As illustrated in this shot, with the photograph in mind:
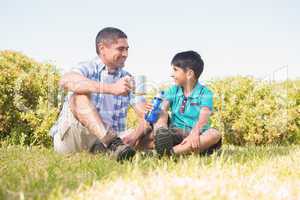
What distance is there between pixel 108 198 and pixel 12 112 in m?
6.15

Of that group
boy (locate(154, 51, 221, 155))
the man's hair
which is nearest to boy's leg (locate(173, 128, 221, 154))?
boy (locate(154, 51, 221, 155))

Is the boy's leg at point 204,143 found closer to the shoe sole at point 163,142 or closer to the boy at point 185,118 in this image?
the boy at point 185,118

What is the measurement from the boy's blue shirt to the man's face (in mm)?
629

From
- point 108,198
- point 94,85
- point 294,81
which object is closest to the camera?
point 108,198

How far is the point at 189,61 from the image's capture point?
199 inches

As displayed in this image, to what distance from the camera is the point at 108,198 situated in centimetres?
240

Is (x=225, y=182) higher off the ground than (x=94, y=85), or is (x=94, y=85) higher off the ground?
(x=94, y=85)

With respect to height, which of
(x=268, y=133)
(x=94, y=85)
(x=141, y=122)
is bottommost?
(x=268, y=133)

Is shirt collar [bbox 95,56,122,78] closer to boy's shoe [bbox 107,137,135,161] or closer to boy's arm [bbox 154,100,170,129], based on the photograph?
boy's arm [bbox 154,100,170,129]

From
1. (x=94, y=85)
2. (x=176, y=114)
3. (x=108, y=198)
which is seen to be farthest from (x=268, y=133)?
(x=108, y=198)

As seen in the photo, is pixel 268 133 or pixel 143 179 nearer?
pixel 143 179

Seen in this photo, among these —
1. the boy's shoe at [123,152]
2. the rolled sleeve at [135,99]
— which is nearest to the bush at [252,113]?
the rolled sleeve at [135,99]

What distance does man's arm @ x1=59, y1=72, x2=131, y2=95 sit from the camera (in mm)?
4210

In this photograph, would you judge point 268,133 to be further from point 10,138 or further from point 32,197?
point 32,197
